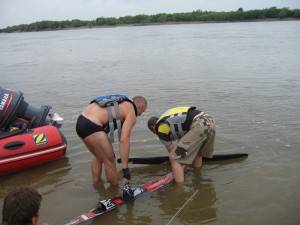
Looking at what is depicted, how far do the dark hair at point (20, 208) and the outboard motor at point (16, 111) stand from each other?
11.8 feet

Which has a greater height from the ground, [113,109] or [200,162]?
[113,109]

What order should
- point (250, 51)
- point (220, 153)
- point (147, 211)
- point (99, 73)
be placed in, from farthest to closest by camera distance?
point (250, 51) < point (99, 73) < point (220, 153) < point (147, 211)

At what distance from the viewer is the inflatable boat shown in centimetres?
612

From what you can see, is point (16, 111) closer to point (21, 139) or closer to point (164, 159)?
point (21, 139)

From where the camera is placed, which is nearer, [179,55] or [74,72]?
[74,72]

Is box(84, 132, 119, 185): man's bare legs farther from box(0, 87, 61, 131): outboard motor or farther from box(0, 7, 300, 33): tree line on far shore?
box(0, 7, 300, 33): tree line on far shore

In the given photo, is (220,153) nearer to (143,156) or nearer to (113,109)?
(143,156)

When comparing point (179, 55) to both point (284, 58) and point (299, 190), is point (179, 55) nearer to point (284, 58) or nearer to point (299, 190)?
point (284, 58)

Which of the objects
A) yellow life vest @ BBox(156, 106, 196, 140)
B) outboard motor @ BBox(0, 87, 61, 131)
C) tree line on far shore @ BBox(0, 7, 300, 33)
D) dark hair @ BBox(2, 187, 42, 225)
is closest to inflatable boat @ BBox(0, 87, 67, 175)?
outboard motor @ BBox(0, 87, 61, 131)

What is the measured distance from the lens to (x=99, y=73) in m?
17.7

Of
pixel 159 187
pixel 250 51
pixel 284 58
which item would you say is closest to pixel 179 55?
pixel 250 51

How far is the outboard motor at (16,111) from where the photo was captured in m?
6.30

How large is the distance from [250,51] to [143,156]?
692 inches

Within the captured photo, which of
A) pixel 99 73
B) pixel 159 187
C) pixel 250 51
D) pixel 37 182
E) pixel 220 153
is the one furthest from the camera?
pixel 250 51
